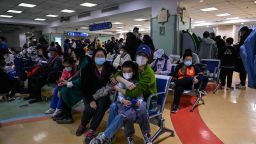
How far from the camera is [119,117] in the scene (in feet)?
7.47

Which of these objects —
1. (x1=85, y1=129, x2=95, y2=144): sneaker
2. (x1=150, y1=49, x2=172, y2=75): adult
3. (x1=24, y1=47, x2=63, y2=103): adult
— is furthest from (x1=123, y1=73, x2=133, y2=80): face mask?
(x1=24, y1=47, x2=63, y2=103): adult

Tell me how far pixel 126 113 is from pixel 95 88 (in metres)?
0.72

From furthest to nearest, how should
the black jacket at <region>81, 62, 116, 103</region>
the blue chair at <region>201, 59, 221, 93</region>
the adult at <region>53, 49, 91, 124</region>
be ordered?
the blue chair at <region>201, 59, 221, 93</region> → the adult at <region>53, 49, 91, 124</region> → the black jacket at <region>81, 62, 116, 103</region>

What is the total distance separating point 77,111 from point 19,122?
3.15ft

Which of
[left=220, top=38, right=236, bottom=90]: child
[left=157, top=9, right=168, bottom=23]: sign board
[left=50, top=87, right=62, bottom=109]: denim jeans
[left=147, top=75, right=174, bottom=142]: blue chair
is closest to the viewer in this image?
[left=147, top=75, right=174, bottom=142]: blue chair

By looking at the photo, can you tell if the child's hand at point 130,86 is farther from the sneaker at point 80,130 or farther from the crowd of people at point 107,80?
the sneaker at point 80,130

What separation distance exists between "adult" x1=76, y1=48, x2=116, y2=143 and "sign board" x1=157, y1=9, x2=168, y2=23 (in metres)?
5.10

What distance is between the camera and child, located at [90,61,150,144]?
2275mm

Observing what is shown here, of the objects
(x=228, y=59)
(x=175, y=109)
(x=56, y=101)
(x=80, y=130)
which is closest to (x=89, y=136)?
(x=80, y=130)

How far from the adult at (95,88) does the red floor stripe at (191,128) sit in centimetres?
108

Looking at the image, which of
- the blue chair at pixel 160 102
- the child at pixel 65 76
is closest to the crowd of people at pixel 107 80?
the child at pixel 65 76

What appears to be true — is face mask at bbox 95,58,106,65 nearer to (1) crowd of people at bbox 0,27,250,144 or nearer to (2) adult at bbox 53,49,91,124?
(1) crowd of people at bbox 0,27,250,144

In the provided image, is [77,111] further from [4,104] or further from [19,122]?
[4,104]

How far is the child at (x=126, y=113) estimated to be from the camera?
89.6 inches
